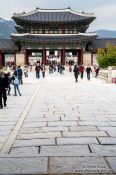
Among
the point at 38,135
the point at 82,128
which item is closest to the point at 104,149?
the point at 38,135

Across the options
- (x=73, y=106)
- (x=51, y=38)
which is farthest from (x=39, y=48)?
(x=73, y=106)

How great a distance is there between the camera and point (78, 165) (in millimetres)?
6855

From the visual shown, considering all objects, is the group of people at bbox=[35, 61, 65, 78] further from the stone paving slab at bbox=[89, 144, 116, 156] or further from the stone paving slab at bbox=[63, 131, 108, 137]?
the stone paving slab at bbox=[89, 144, 116, 156]

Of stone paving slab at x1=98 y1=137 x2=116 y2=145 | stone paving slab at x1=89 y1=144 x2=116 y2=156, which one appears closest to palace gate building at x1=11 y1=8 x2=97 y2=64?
stone paving slab at x1=98 y1=137 x2=116 y2=145

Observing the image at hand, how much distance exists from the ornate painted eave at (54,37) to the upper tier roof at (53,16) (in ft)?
10.3

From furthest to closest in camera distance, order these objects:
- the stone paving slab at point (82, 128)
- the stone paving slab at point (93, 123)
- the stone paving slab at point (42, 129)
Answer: the stone paving slab at point (93, 123), the stone paving slab at point (82, 128), the stone paving slab at point (42, 129)

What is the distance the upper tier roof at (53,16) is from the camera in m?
71.0

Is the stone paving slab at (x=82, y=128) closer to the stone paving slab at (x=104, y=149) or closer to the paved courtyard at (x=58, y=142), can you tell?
the paved courtyard at (x=58, y=142)

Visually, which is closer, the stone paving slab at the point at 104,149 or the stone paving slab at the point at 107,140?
the stone paving slab at the point at 104,149

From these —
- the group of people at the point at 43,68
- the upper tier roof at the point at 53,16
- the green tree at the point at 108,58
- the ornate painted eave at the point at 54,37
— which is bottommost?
the group of people at the point at 43,68

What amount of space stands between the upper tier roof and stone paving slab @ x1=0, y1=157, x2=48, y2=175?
64518 millimetres

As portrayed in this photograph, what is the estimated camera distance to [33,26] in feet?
237

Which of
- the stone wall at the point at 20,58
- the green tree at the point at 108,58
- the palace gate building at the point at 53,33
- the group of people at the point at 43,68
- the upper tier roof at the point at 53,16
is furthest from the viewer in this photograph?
the upper tier roof at the point at 53,16

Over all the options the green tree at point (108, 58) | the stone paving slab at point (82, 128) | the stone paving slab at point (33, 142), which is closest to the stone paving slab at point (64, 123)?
the stone paving slab at point (82, 128)
